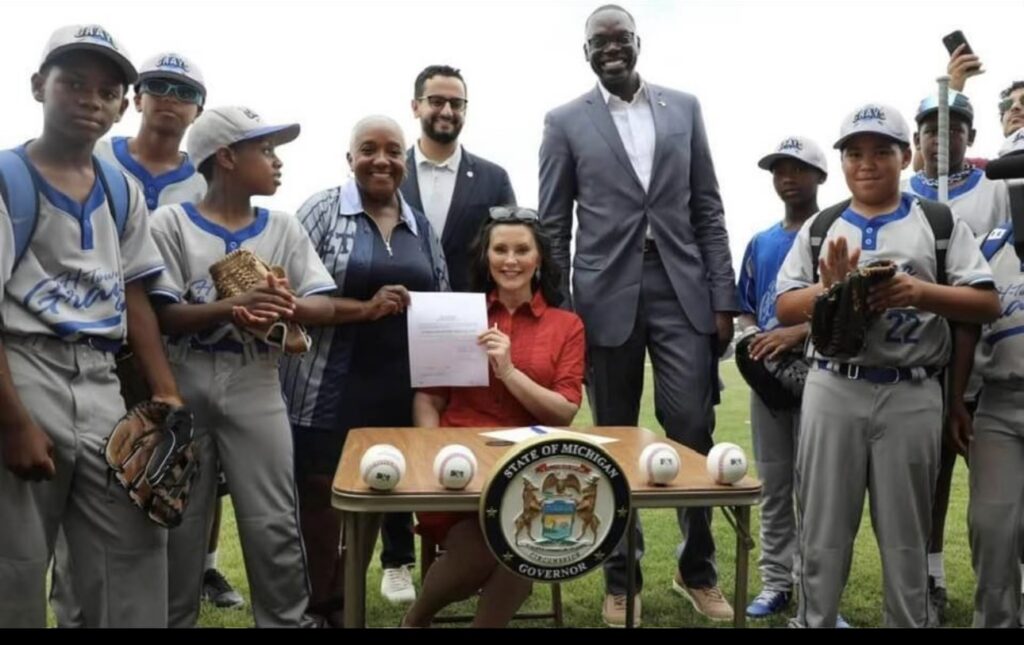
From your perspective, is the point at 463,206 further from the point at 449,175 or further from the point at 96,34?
the point at 96,34

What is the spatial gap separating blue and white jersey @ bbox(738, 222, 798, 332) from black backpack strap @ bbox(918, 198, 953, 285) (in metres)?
0.98

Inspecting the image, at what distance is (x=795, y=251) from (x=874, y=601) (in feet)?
7.58

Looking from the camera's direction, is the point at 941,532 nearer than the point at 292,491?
No

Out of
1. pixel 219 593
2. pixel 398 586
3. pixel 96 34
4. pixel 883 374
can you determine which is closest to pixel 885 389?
pixel 883 374

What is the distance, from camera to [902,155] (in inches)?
155

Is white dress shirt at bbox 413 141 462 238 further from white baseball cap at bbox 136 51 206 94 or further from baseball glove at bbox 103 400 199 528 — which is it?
baseball glove at bbox 103 400 199 528

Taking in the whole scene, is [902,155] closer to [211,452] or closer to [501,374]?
[501,374]

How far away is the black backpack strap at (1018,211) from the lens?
381 centimetres

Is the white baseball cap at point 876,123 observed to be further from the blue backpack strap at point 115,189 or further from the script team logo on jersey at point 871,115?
the blue backpack strap at point 115,189

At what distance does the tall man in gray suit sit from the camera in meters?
4.71

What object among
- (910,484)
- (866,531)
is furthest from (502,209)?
(866,531)

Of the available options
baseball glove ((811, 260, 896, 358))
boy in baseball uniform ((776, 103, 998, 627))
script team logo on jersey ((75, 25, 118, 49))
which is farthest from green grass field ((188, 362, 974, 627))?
script team logo on jersey ((75, 25, 118, 49))

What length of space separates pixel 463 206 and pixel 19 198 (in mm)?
2449

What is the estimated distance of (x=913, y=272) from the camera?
12.5ft
